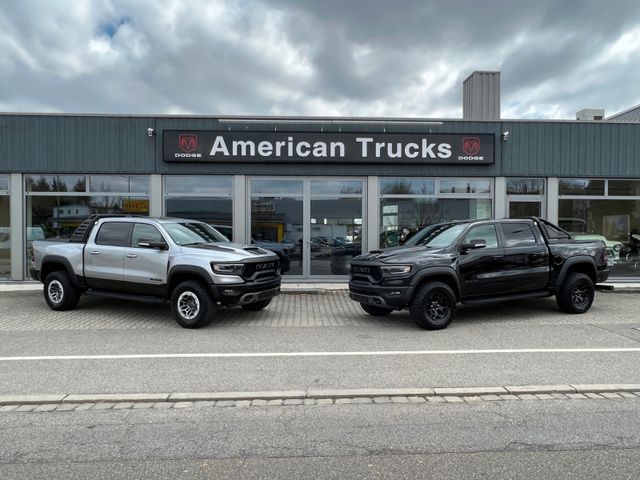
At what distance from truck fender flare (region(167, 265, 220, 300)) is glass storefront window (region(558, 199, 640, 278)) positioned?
10.4 metres

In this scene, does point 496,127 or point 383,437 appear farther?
point 496,127

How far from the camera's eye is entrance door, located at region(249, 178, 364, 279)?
13.4m

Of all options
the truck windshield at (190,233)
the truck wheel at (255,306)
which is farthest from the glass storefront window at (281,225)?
the truck wheel at (255,306)

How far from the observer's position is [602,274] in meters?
9.43

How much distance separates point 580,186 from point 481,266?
7.30 metres

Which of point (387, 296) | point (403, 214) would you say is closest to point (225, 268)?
point (387, 296)

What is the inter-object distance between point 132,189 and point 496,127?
1023 centimetres

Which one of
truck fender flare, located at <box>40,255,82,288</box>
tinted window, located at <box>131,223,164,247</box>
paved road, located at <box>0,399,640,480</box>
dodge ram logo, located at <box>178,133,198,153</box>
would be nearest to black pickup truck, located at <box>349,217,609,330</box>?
paved road, located at <box>0,399,640,480</box>

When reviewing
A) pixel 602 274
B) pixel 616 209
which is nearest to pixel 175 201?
pixel 602 274

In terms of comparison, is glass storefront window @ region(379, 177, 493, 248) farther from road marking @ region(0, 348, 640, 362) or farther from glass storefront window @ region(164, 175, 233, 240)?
road marking @ region(0, 348, 640, 362)

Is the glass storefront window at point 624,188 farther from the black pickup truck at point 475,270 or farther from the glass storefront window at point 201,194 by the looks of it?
the glass storefront window at point 201,194

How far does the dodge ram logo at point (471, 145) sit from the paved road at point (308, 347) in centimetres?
471

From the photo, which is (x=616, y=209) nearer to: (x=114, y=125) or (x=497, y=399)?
(x=497, y=399)

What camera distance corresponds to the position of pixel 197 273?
26.6ft
